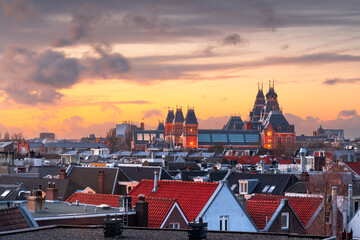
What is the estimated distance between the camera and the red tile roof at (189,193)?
31.6 meters

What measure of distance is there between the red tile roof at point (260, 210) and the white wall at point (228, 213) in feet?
5.90

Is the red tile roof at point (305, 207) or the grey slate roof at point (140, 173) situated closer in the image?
the red tile roof at point (305, 207)

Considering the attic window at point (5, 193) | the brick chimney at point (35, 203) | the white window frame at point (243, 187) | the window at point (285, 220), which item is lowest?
the window at point (285, 220)

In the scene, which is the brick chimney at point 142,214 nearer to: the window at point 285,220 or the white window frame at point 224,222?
the white window frame at point 224,222

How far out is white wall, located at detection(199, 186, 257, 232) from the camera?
3023 centimetres

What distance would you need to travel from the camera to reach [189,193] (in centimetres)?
3275

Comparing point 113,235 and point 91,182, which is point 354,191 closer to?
point 91,182

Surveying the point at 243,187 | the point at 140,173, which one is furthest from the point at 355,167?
the point at 140,173

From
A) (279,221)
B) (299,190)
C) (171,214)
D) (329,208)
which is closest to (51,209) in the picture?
(171,214)

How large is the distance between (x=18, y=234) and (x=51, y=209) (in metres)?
11.7

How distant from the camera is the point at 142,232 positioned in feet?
59.9

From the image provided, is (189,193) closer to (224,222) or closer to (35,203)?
(224,222)

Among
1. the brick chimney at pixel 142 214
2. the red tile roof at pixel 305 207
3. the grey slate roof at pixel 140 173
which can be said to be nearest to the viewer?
the brick chimney at pixel 142 214

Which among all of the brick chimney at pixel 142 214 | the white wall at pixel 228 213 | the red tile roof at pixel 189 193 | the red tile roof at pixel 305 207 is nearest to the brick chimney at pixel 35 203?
the brick chimney at pixel 142 214
